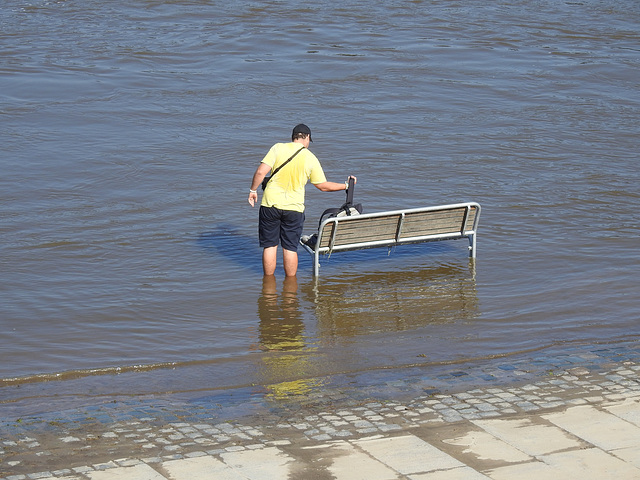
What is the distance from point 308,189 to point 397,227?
3.93 m

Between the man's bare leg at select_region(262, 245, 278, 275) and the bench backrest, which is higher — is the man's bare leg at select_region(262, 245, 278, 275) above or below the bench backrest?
below

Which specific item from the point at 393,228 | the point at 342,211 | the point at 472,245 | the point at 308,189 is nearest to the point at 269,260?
the point at 342,211

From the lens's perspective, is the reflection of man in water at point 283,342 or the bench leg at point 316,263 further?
the bench leg at point 316,263

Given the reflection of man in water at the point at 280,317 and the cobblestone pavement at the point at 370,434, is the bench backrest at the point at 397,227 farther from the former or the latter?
the cobblestone pavement at the point at 370,434

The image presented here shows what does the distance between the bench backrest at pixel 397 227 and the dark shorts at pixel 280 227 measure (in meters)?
0.24

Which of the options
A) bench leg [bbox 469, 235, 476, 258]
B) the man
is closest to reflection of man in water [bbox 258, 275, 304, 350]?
the man

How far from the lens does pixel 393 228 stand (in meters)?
10.1

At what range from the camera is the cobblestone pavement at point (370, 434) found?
19.1 feet

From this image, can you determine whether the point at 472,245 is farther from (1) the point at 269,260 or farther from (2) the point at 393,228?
(1) the point at 269,260

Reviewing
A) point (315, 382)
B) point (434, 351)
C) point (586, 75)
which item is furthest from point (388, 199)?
point (586, 75)

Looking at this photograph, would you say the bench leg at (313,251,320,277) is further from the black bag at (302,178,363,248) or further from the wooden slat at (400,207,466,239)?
the wooden slat at (400,207,466,239)

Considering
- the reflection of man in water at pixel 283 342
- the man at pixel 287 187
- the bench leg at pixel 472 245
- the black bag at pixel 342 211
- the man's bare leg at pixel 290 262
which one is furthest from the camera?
the bench leg at pixel 472 245

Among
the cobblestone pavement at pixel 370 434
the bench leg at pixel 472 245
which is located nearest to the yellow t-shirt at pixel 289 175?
the bench leg at pixel 472 245

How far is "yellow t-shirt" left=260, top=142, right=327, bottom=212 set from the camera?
30.7 ft
